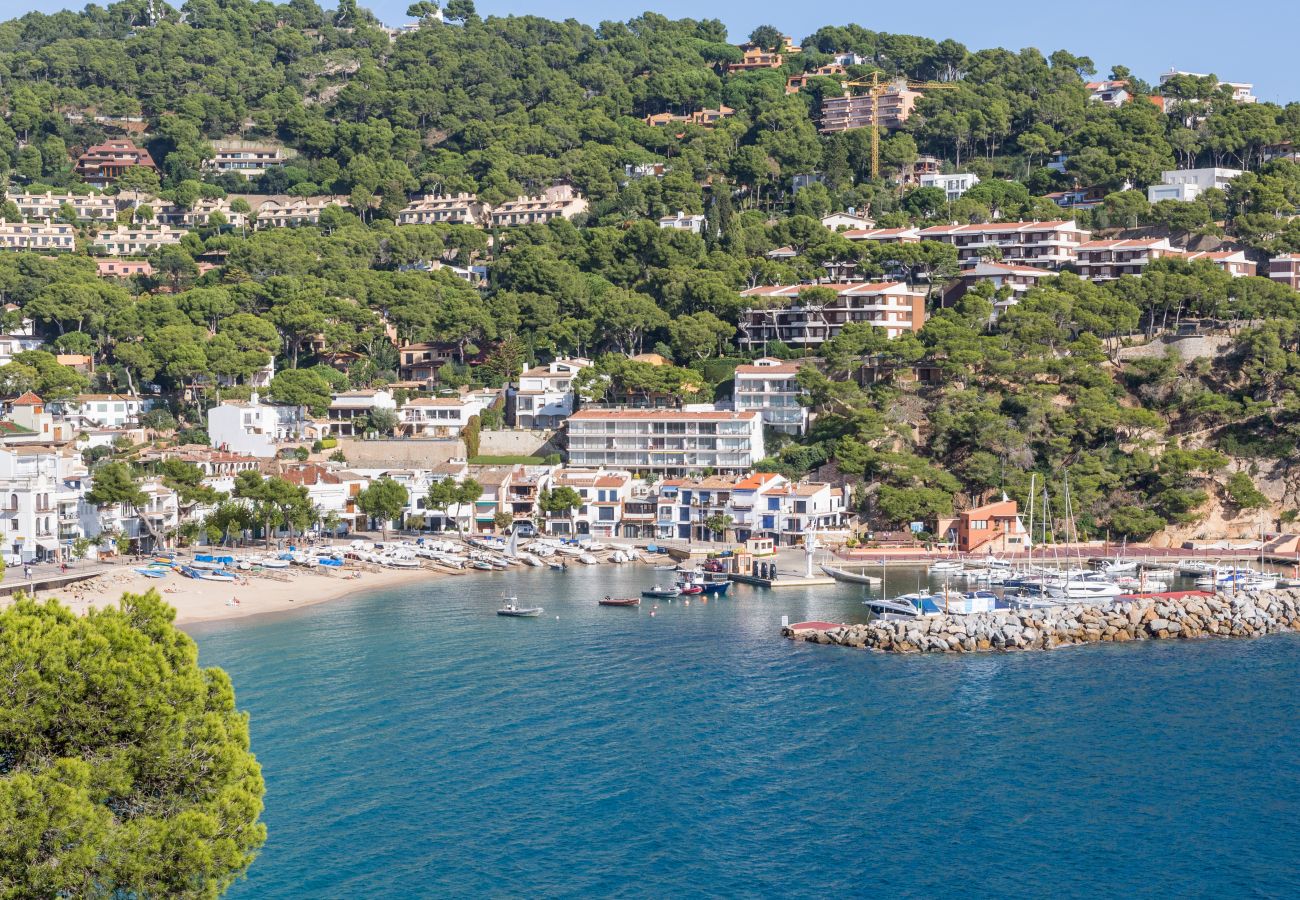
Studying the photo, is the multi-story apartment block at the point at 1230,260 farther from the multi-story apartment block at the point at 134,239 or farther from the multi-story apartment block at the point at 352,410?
the multi-story apartment block at the point at 134,239

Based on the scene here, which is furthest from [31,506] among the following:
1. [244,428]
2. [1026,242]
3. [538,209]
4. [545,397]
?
A: [1026,242]

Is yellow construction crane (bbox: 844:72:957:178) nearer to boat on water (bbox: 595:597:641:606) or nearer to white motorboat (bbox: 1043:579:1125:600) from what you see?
white motorboat (bbox: 1043:579:1125:600)

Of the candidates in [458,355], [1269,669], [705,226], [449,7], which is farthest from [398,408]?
[449,7]

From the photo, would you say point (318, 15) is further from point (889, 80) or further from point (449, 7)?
point (889, 80)

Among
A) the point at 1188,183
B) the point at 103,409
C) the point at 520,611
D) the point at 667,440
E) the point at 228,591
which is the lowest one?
the point at 520,611

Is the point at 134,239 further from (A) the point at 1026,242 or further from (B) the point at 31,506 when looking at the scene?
(A) the point at 1026,242

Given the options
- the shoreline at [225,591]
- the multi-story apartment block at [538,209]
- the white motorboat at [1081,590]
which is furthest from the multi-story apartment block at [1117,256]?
the shoreline at [225,591]
